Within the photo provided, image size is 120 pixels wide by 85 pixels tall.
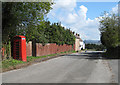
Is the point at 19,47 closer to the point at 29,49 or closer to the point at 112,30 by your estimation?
the point at 29,49

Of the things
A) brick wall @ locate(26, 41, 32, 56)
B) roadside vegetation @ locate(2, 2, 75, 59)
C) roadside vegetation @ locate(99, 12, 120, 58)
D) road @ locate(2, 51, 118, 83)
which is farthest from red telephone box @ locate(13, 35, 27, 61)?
roadside vegetation @ locate(99, 12, 120, 58)

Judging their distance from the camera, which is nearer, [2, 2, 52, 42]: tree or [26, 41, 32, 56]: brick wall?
[2, 2, 52, 42]: tree

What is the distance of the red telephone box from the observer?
1708cm

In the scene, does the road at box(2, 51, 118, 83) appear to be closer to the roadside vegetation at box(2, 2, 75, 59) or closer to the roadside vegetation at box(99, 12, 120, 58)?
the roadside vegetation at box(2, 2, 75, 59)

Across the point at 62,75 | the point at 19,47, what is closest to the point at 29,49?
the point at 19,47

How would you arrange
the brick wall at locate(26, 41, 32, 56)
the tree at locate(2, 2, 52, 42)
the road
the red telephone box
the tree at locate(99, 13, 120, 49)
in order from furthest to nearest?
1. the tree at locate(99, 13, 120, 49)
2. the brick wall at locate(26, 41, 32, 56)
3. the red telephone box
4. the tree at locate(2, 2, 52, 42)
5. the road

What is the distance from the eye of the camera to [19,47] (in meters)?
17.2

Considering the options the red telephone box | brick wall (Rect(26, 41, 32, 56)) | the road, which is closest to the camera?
the road

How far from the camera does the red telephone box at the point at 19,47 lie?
17078 mm

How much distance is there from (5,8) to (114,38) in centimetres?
1906

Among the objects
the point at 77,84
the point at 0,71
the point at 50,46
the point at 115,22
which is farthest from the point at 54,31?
the point at 77,84

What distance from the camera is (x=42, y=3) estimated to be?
53.2 ft

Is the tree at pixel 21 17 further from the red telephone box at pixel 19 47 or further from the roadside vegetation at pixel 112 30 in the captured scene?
the roadside vegetation at pixel 112 30

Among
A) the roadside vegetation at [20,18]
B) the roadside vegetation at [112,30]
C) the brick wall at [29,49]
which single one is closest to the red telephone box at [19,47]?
the roadside vegetation at [20,18]
